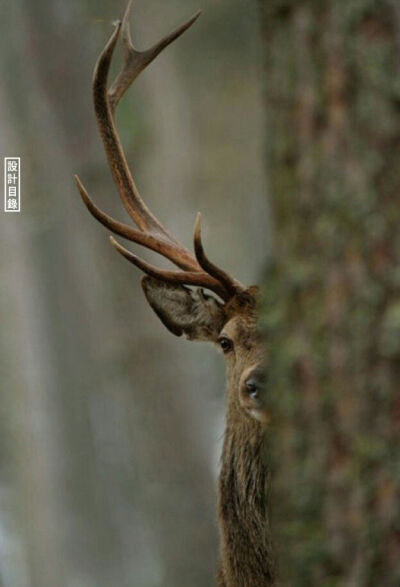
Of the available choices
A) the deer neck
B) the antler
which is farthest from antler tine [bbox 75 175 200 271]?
the deer neck

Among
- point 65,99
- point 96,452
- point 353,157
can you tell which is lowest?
point 96,452

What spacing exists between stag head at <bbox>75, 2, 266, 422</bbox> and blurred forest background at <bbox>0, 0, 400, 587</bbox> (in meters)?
0.61

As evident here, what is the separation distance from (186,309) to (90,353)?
14.3ft

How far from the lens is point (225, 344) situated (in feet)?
14.5

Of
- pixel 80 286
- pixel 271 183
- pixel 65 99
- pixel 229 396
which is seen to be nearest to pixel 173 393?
pixel 80 286

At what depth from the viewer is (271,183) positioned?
2.07m

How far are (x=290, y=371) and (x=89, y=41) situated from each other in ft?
21.8

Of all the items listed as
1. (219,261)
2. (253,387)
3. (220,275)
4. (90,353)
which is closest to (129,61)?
(220,275)

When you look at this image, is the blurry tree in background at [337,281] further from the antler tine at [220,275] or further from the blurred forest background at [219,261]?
the antler tine at [220,275]

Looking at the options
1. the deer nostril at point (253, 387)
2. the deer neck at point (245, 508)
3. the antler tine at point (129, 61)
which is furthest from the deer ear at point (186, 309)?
the antler tine at point (129, 61)

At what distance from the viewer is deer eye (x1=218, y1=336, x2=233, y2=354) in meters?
4.37

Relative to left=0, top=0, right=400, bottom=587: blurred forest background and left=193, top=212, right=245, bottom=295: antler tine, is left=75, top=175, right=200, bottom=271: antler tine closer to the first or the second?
left=193, top=212, right=245, bottom=295: antler tine

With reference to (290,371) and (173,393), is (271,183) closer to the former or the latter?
(290,371)

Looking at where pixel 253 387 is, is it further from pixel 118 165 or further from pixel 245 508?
pixel 118 165
